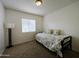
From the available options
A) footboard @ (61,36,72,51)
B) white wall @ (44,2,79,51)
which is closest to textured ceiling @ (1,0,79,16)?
white wall @ (44,2,79,51)

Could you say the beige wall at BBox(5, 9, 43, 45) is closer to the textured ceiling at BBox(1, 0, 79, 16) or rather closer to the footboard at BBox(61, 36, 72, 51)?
the textured ceiling at BBox(1, 0, 79, 16)

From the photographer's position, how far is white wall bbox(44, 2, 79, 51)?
119 inches

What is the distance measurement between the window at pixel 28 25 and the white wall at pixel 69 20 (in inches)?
64.0

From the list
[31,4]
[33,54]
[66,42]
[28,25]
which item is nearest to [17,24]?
[28,25]

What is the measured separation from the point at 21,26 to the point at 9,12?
115cm

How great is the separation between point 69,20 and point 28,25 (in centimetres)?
292

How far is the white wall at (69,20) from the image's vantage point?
3.02 metres

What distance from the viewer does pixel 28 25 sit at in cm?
500

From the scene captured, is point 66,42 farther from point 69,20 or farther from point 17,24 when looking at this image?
point 17,24

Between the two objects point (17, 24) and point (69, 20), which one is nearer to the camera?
point (69, 20)

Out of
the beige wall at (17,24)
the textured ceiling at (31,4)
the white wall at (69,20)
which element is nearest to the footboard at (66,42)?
the white wall at (69,20)

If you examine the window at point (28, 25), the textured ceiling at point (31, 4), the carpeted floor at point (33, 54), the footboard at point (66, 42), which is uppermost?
the textured ceiling at point (31, 4)

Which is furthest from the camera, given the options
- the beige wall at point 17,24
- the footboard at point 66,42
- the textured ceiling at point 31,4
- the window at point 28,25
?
the window at point 28,25

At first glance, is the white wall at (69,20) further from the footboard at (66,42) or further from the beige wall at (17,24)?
the beige wall at (17,24)
